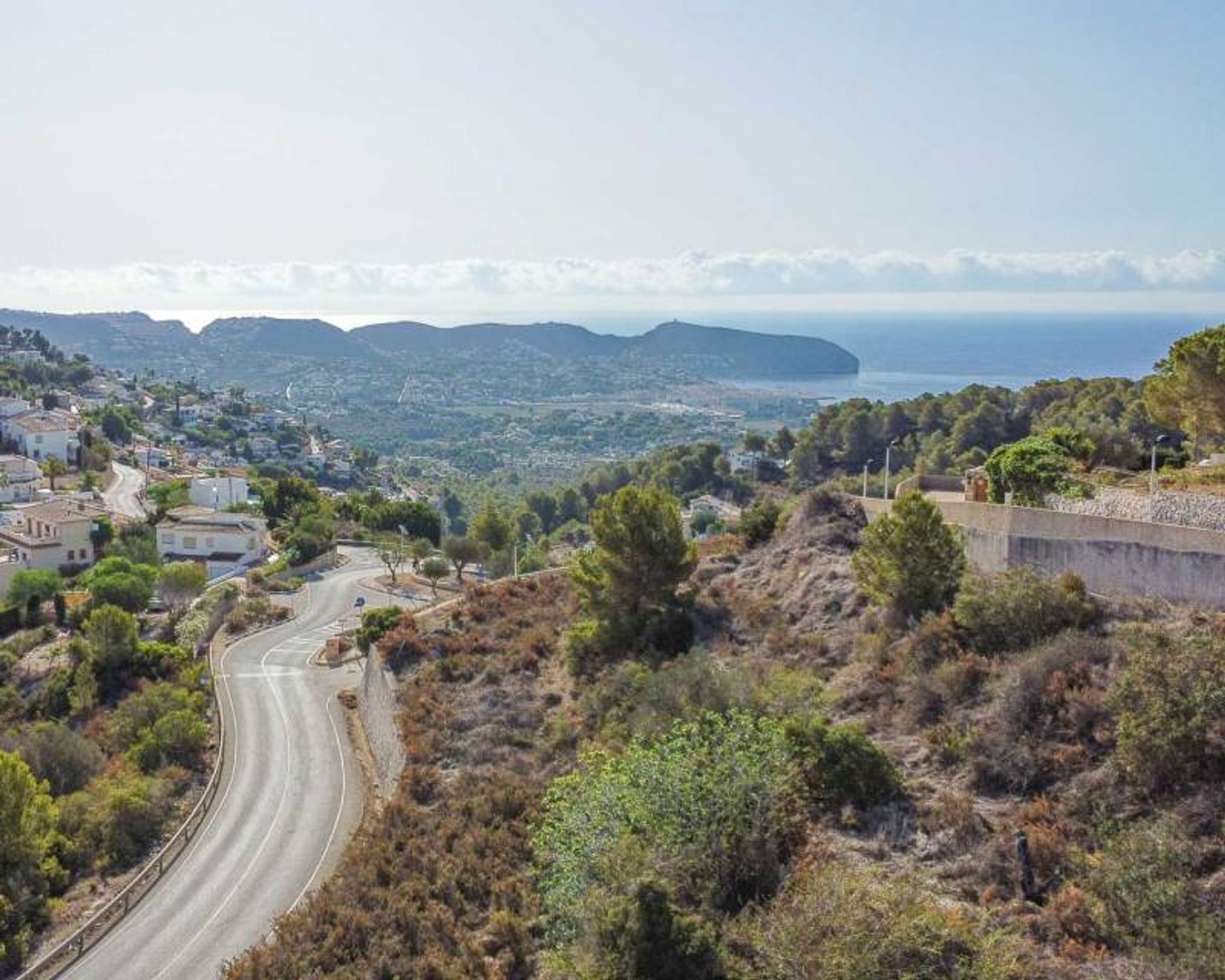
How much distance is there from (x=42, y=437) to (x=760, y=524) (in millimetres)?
65910

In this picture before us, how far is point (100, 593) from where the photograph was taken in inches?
1455

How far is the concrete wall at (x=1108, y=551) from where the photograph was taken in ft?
52.6

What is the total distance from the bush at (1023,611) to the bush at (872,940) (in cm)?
620

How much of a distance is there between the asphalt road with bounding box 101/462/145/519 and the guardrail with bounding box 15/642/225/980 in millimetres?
41629

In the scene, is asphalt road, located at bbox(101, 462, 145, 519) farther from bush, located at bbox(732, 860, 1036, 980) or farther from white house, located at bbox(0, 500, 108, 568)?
bush, located at bbox(732, 860, 1036, 980)

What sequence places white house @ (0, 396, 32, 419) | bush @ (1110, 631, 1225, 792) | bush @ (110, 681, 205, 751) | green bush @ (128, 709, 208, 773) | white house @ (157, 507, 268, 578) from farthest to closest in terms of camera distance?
white house @ (0, 396, 32, 419) → white house @ (157, 507, 268, 578) → bush @ (110, 681, 205, 751) → green bush @ (128, 709, 208, 773) → bush @ (1110, 631, 1225, 792)

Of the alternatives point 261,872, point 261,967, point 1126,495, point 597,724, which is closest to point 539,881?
point 261,967

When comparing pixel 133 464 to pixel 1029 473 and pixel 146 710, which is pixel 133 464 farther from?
pixel 1029 473

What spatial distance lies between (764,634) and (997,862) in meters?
8.90

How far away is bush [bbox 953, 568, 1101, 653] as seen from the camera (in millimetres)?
16469

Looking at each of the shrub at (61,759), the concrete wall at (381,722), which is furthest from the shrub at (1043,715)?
the shrub at (61,759)

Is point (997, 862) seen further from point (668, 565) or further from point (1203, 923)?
point (668, 565)

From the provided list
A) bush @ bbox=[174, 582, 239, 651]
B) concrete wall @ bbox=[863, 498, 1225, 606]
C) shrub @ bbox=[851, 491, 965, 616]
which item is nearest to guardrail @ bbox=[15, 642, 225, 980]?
bush @ bbox=[174, 582, 239, 651]

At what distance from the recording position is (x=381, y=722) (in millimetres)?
23562
